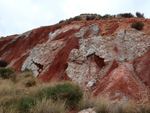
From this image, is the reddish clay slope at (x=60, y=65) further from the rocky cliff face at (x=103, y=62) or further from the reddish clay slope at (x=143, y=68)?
the reddish clay slope at (x=143, y=68)

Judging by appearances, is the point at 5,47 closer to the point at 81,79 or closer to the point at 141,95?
the point at 81,79

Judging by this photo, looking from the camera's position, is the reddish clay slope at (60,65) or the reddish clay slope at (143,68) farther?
the reddish clay slope at (60,65)

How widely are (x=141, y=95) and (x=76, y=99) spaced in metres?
2.60

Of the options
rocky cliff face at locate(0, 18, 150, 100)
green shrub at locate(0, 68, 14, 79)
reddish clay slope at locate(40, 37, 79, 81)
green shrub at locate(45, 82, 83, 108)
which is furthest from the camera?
green shrub at locate(0, 68, 14, 79)

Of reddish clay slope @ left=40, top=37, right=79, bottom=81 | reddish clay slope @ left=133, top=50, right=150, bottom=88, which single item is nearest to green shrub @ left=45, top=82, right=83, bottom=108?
reddish clay slope @ left=133, top=50, right=150, bottom=88

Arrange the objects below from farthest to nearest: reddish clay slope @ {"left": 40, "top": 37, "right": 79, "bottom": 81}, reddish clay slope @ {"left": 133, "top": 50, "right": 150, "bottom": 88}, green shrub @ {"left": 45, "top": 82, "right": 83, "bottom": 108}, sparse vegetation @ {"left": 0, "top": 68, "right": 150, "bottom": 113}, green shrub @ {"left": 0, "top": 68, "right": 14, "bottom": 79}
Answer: green shrub @ {"left": 0, "top": 68, "right": 14, "bottom": 79} < reddish clay slope @ {"left": 40, "top": 37, "right": 79, "bottom": 81} < reddish clay slope @ {"left": 133, "top": 50, "right": 150, "bottom": 88} < green shrub @ {"left": 45, "top": 82, "right": 83, "bottom": 108} < sparse vegetation @ {"left": 0, "top": 68, "right": 150, "bottom": 113}

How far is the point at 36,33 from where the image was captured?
2362 cm

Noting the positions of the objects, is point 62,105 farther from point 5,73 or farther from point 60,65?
point 5,73

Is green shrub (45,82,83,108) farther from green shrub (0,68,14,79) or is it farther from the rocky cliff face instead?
green shrub (0,68,14,79)

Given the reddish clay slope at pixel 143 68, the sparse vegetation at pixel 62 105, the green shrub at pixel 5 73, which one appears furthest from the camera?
the green shrub at pixel 5 73

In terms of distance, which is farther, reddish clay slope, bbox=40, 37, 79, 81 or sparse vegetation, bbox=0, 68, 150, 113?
reddish clay slope, bbox=40, 37, 79, 81

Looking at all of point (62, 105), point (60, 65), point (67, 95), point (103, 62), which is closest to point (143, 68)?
point (103, 62)

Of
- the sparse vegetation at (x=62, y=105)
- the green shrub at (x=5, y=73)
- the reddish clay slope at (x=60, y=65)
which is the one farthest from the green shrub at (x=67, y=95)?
the green shrub at (x=5, y=73)

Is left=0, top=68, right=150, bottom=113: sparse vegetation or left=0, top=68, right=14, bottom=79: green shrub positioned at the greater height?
left=0, top=68, right=150, bottom=113: sparse vegetation
